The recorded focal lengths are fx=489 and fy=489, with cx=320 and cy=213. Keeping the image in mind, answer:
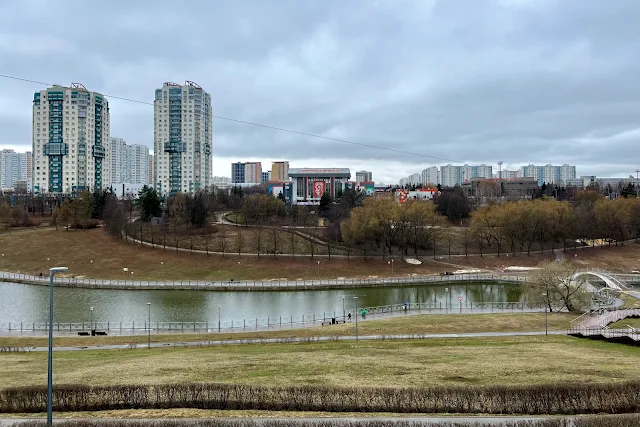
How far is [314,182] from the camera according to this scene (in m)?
158

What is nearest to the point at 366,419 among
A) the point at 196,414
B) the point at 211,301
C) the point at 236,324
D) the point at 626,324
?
the point at 196,414

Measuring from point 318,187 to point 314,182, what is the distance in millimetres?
2089

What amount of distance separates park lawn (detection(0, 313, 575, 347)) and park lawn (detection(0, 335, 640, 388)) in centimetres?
375

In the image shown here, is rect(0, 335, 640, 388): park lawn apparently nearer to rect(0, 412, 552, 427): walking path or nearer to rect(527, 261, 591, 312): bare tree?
rect(0, 412, 552, 427): walking path

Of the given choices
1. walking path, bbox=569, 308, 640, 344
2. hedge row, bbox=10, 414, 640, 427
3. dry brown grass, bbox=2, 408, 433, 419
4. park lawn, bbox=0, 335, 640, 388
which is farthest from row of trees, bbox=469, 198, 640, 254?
dry brown grass, bbox=2, 408, 433, 419

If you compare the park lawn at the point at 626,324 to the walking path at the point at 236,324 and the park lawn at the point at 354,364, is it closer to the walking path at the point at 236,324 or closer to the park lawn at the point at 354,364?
the park lawn at the point at 354,364

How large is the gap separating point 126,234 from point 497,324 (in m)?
62.7

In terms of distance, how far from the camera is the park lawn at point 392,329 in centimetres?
3300

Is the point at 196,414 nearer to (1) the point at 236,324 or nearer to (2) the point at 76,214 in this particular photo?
(1) the point at 236,324

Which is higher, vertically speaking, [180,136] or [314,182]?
[180,136]

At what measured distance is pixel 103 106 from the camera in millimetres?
144500

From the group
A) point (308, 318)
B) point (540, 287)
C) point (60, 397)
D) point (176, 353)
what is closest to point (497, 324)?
point (540, 287)

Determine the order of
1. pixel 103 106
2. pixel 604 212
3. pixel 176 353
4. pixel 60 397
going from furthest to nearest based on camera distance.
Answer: pixel 103 106
pixel 604 212
pixel 176 353
pixel 60 397

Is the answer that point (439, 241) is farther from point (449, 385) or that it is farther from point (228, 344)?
point (449, 385)
